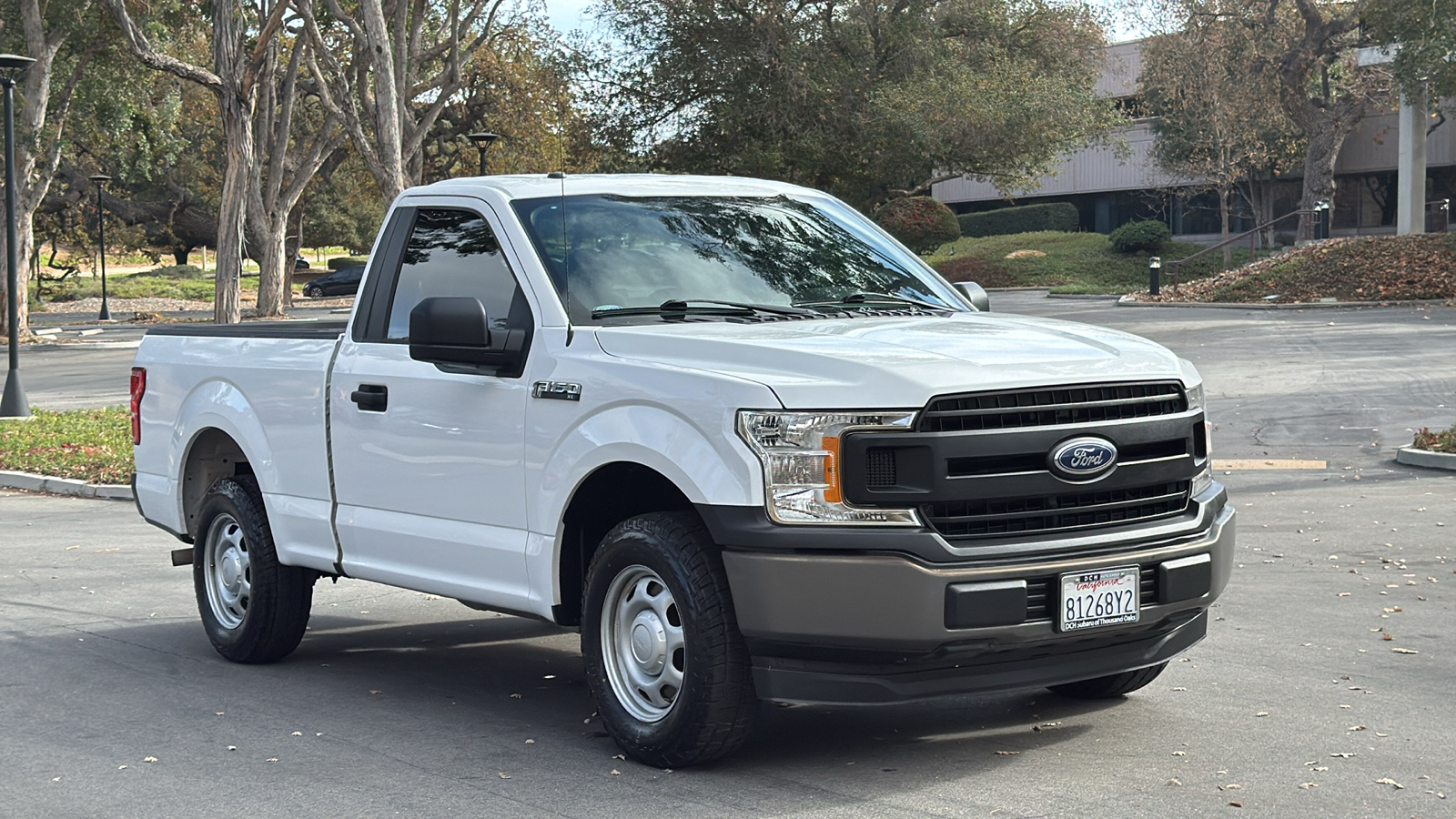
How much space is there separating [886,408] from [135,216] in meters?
57.2

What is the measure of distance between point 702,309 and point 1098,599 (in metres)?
1.87

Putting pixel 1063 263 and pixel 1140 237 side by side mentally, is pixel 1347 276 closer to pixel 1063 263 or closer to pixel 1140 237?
pixel 1140 237

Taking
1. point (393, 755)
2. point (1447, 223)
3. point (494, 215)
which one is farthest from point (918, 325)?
point (1447, 223)

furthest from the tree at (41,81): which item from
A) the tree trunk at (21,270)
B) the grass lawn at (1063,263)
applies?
the grass lawn at (1063,263)

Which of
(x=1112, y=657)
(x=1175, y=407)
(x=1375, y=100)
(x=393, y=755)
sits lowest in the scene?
(x=393, y=755)

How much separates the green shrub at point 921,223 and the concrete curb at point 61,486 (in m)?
39.8

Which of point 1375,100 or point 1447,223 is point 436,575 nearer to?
point 1375,100

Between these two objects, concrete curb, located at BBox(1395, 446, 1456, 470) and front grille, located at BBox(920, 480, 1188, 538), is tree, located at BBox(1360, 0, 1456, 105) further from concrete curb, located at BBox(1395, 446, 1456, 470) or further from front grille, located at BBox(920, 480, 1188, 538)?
front grille, located at BBox(920, 480, 1188, 538)

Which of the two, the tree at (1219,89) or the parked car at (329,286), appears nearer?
the tree at (1219,89)

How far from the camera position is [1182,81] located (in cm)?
5512

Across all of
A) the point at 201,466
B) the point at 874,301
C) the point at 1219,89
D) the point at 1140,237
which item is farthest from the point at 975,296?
the point at 1219,89

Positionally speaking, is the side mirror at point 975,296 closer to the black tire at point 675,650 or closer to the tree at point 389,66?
the black tire at point 675,650

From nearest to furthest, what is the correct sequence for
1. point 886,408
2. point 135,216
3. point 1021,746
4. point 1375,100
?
point 886,408 → point 1021,746 → point 1375,100 → point 135,216

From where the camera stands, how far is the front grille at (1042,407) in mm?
5277
